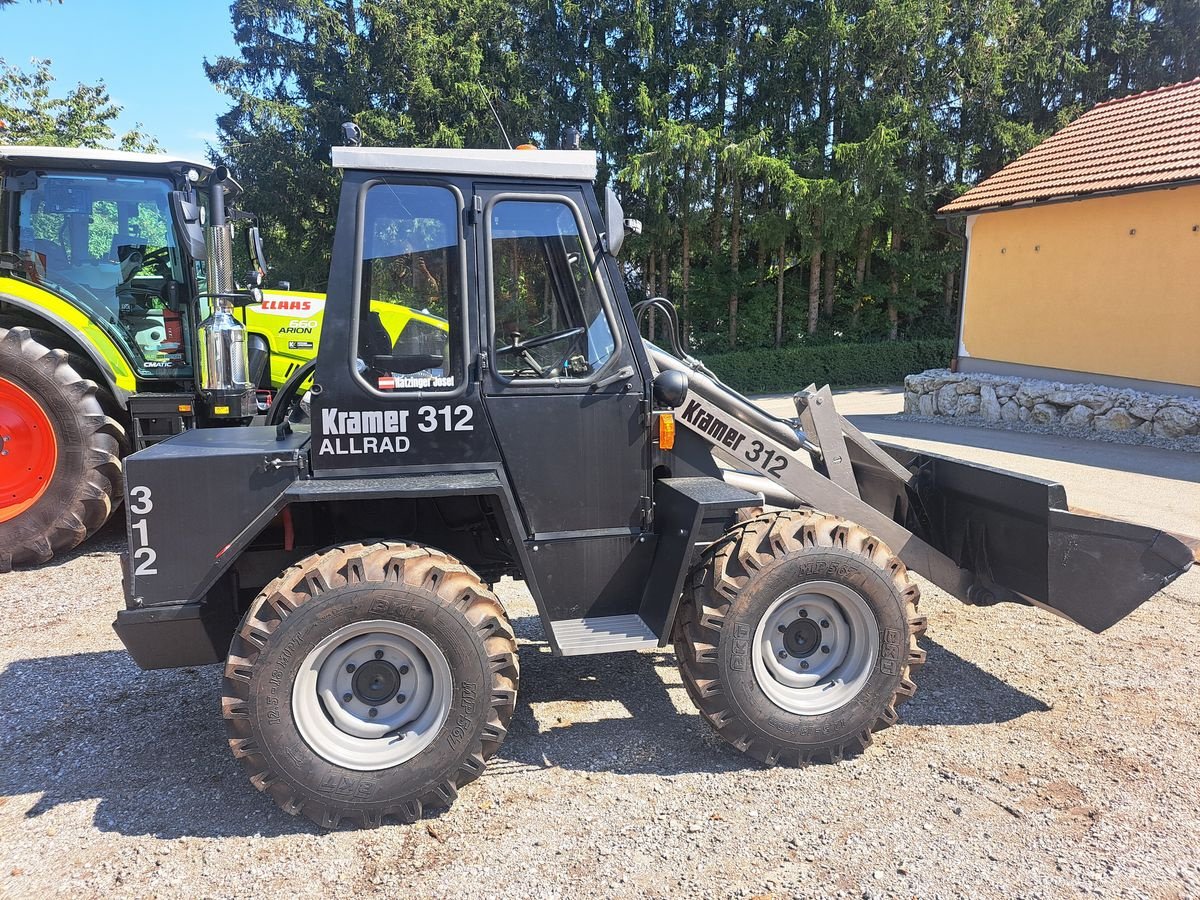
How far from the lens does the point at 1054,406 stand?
42.9 feet

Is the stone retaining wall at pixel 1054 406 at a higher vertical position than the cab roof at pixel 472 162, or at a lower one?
lower

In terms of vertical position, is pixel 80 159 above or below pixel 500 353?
above

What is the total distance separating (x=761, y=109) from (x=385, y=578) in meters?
21.3

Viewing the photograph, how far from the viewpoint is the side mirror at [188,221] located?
21.2 ft

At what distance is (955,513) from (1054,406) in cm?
1028

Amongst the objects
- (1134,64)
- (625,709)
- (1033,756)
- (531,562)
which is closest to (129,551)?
(531,562)

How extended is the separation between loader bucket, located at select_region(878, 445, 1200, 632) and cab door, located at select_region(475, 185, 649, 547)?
1.79 m

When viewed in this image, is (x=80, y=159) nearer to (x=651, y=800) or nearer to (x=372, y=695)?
(x=372, y=695)

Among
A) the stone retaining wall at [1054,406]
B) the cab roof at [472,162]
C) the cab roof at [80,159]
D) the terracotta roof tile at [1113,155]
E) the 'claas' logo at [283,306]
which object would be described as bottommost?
the stone retaining wall at [1054,406]

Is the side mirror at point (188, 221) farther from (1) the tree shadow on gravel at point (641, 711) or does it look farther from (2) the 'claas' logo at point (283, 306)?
(1) the tree shadow on gravel at point (641, 711)

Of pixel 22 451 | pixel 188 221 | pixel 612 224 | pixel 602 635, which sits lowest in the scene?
pixel 602 635

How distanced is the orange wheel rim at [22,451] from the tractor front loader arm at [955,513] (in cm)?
506

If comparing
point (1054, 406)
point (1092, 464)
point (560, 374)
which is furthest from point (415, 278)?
point (1054, 406)

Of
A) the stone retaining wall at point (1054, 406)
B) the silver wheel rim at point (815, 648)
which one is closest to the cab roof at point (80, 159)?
the silver wheel rim at point (815, 648)
